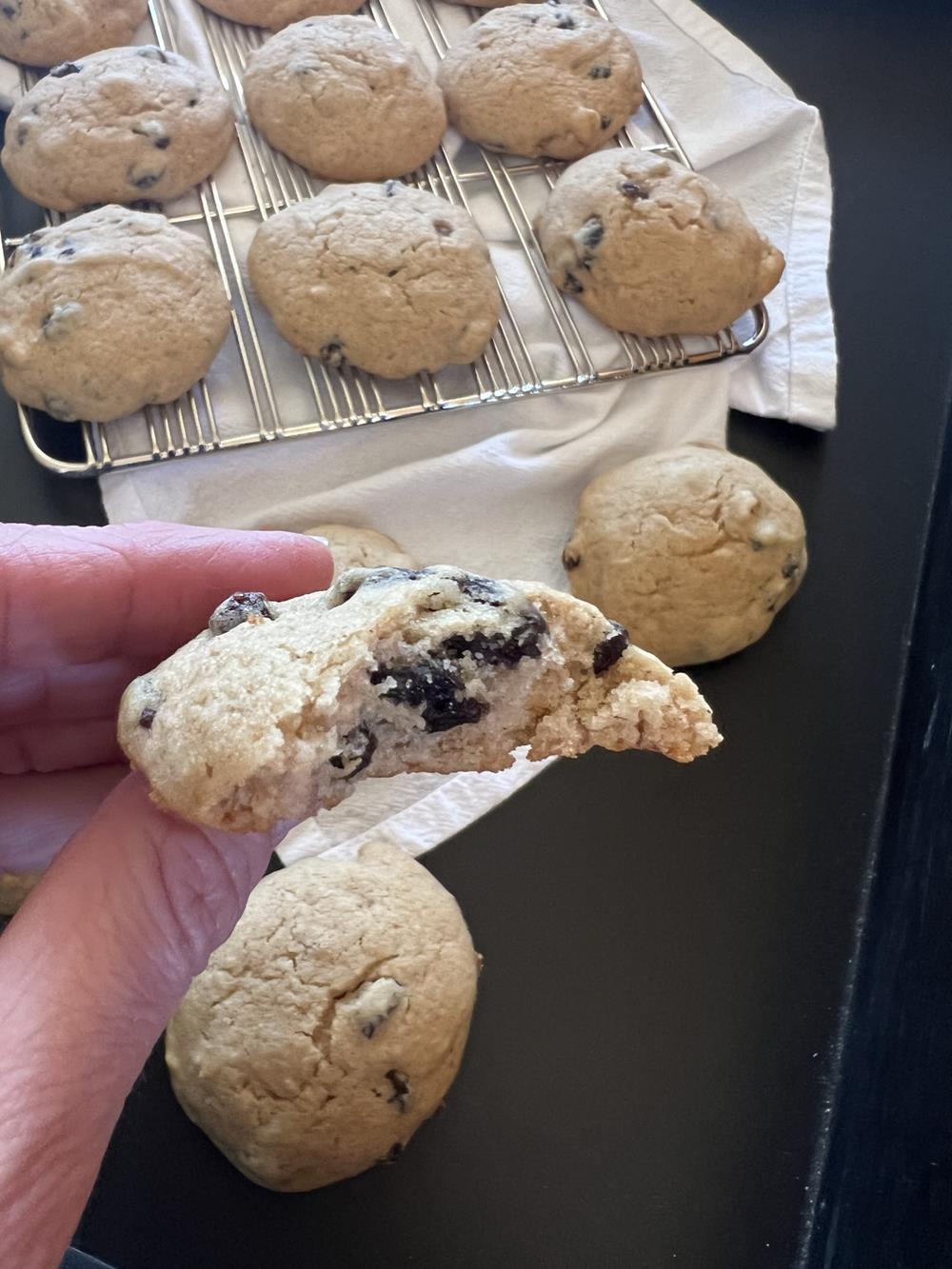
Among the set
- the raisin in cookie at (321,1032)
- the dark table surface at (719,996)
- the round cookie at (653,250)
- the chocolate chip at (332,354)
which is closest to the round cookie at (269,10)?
the round cookie at (653,250)

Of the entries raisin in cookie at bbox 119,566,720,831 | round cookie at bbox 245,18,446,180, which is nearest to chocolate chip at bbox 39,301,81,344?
round cookie at bbox 245,18,446,180

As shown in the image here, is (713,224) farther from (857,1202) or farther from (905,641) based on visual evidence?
(857,1202)

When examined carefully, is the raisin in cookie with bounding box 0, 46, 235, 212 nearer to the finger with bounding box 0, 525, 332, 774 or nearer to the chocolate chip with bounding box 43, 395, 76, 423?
the chocolate chip with bounding box 43, 395, 76, 423

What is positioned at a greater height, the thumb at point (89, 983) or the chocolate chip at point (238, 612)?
the chocolate chip at point (238, 612)

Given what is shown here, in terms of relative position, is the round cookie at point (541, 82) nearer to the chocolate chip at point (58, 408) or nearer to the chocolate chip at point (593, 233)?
the chocolate chip at point (593, 233)

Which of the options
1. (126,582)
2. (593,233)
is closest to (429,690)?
(126,582)

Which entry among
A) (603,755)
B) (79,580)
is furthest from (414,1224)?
(79,580)
